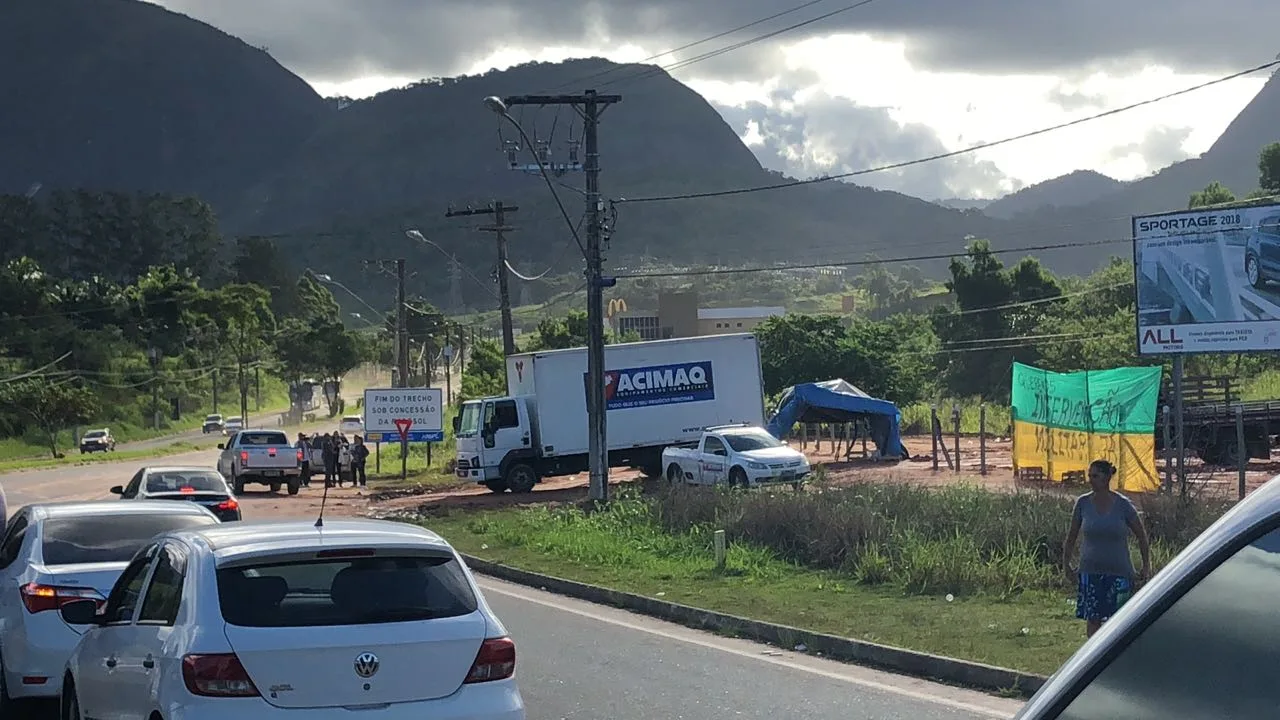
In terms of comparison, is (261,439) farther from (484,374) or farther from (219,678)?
(219,678)

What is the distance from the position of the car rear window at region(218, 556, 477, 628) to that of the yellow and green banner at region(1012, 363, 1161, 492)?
19.6m

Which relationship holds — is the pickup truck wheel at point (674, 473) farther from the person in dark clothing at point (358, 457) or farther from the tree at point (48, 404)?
the tree at point (48, 404)

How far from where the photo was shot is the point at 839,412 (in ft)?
136

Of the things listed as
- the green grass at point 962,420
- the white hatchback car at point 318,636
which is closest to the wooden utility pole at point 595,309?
the white hatchback car at point 318,636

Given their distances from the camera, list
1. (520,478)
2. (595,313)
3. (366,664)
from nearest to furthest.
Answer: (366,664), (595,313), (520,478)

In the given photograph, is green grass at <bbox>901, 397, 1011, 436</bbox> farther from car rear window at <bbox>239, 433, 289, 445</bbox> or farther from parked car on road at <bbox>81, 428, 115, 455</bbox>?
parked car on road at <bbox>81, 428, 115, 455</bbox>

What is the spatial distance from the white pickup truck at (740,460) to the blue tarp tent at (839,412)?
19.7ft

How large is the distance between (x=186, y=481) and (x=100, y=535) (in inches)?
454

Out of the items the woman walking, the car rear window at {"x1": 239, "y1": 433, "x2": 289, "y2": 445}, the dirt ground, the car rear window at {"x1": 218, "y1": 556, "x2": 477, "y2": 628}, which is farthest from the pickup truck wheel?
the car rear window at {"x1": 218, "y1": 556, "x2": 477, "y2": 628}

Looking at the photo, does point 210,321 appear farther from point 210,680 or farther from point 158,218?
point 210,680

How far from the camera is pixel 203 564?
6816mm

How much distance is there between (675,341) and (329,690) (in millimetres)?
34689

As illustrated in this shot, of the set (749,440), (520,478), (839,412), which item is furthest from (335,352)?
(749,440)

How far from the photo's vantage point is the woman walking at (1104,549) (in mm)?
10727
